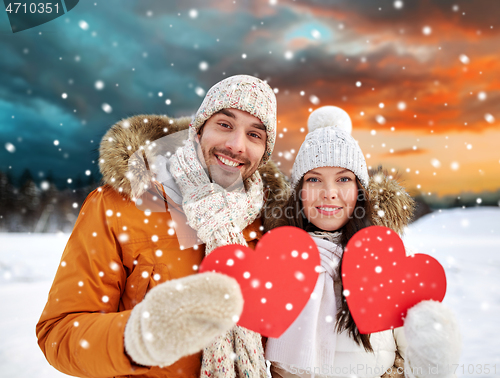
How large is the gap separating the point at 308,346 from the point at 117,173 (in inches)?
49.4

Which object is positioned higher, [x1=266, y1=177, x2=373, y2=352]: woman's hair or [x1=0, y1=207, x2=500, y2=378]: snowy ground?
[x1=266, y1=177, x2=373, y2=352]: woman's hair

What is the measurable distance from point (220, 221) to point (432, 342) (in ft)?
3.16

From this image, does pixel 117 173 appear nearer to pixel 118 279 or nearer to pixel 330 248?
pixel 118 279

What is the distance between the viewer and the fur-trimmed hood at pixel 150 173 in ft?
4.78

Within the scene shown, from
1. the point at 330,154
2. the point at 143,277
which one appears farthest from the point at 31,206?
the point at 330,154

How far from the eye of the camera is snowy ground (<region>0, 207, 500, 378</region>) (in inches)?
106

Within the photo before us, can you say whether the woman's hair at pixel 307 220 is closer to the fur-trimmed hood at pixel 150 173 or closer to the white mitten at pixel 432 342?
the fur-trimmed hood at pixel 150 173

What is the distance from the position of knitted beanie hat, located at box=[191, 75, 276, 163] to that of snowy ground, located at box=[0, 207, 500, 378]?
1.13 meters

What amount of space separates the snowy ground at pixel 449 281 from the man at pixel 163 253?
1.07 metres

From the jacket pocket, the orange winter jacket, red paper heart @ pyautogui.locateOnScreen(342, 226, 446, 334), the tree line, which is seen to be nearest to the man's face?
the orange winter jacket

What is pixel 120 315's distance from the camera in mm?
971

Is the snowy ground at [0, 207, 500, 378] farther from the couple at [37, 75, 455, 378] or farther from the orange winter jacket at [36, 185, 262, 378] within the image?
the orange winter jacket at [36, 185, 262, 378]

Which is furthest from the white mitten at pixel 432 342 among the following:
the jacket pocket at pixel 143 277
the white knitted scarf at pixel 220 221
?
the jacket pocket at pixel 143 277

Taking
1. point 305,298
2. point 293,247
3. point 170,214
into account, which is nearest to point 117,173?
point 170,214
